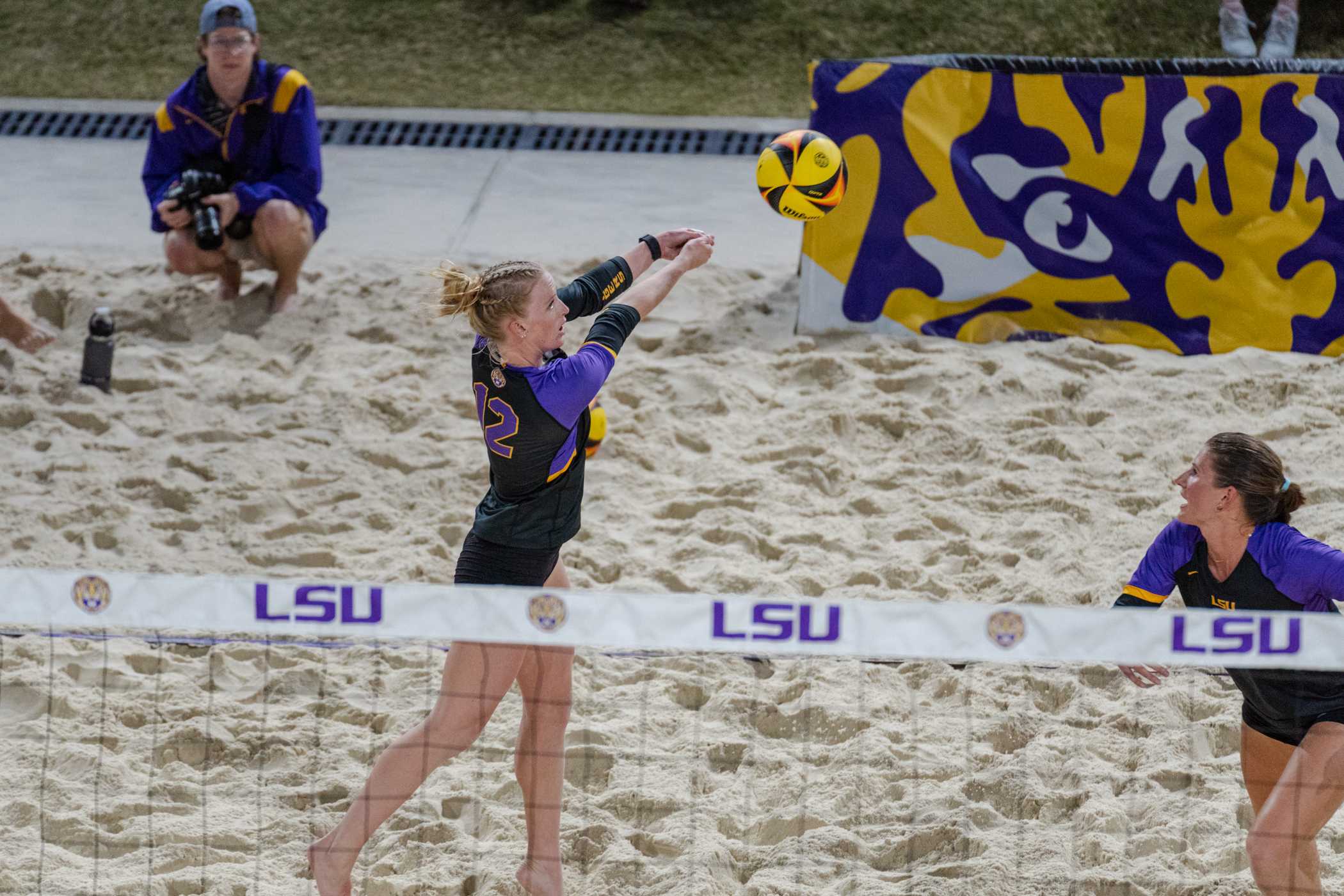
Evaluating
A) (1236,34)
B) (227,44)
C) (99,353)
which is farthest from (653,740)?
(1236,34)

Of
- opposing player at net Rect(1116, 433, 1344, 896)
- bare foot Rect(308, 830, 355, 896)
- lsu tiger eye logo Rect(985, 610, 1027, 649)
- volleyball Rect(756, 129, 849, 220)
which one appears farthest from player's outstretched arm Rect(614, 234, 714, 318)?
bare foot Rect(308, 830, 355, 896)

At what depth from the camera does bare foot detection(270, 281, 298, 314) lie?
6379mm

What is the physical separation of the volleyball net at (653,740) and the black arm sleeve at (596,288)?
2.60ft

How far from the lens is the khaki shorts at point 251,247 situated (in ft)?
20.6

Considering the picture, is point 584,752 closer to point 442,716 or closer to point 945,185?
point 442,716

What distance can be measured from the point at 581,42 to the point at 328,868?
7100 millimetres

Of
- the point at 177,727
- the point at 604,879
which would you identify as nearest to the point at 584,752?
the point at 604,879

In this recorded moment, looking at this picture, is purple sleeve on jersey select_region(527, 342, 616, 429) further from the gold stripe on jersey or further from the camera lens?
the camera lens

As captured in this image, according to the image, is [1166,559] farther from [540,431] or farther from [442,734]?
[442,734]

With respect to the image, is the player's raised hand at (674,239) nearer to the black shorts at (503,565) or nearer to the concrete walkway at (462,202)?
the black shorts at (503,565)

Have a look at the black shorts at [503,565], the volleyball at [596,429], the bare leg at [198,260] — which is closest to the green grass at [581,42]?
the bare leg at [198,260]

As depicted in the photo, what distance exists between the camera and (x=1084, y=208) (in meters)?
5.98

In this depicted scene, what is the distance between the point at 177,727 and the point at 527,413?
1549 millimetres

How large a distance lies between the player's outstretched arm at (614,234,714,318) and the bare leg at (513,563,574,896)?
0.62 meters
